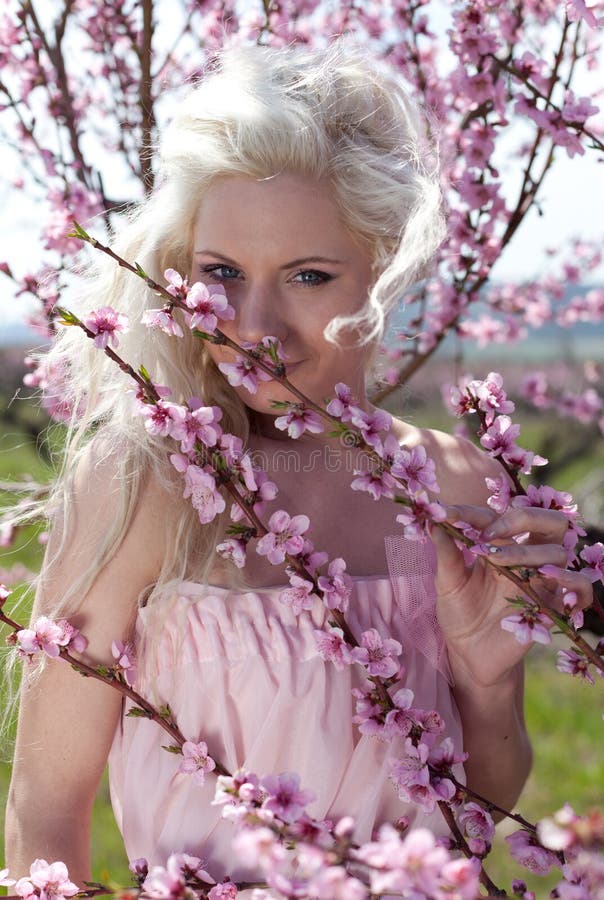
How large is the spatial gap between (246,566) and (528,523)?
1.72ft

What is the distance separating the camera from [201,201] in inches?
62.3

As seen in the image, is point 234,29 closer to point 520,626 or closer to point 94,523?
point 94,523

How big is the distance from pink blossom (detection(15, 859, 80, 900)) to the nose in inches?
28.3

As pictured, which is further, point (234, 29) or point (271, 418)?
point (234, 29)

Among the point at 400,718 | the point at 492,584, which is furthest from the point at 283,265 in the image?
the point at 400,718

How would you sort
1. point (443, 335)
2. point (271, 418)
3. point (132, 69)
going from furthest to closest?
point (132, 69)
point (443, 335)
point (271, 418)

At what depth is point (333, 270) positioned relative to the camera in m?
1.52

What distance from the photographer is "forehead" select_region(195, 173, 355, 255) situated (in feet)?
4.86

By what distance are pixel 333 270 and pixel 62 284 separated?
807 mm

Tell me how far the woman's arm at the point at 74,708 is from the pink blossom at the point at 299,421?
1.35 ft

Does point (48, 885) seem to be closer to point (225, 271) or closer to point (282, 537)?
point (282, 537)

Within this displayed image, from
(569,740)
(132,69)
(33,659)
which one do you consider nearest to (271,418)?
(33,659)

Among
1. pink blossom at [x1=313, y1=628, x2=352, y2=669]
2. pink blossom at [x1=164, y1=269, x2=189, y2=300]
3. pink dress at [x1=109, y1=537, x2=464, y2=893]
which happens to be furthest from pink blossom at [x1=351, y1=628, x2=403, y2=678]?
pink blossom at [x1=164, y1=269, x2=189, y2=300]

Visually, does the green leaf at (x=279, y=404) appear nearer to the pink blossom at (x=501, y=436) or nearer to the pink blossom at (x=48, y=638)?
the pink blossom at (x=501, y=436)
